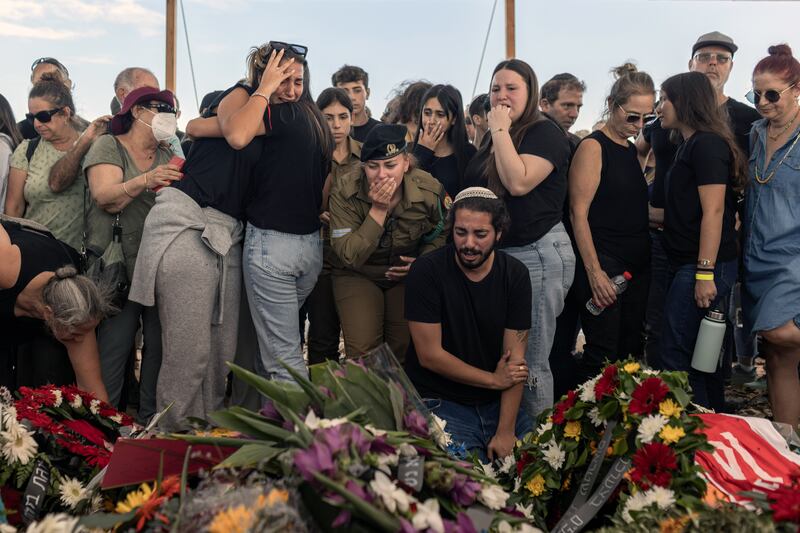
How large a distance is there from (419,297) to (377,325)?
0.70 metres

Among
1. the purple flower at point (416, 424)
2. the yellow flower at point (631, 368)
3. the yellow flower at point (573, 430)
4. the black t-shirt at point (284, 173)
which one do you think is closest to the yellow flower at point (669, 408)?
the yellow flower at point (631, 368)

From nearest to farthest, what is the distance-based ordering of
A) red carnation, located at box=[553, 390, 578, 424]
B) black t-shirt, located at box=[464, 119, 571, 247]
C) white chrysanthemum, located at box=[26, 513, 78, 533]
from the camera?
white chrysanthemum, located at box=[26, 513, 78, 533], red carnation, located at box=[553, 390, 578, 424], black t-shirt, located at box=[464, 119, 571, 247]

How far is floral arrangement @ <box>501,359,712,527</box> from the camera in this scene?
1.78 metres

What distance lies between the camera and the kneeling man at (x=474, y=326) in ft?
11.0

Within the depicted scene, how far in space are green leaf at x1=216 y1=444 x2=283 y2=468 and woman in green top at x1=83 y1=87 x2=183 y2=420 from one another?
2683mm

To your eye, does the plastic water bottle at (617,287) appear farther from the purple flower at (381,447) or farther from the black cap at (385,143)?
the purple flower at (381,447)

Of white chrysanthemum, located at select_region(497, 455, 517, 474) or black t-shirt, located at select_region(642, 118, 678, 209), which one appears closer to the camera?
white chrysanthemum, located at select_region(497, 455, 517, 474)

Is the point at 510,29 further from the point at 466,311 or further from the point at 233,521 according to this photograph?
the point at 233,521

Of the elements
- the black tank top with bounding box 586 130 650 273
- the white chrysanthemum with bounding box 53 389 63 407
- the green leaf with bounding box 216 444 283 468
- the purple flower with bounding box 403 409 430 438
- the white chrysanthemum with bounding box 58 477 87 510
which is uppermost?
the black tank top with bounding box 586 130 650 273

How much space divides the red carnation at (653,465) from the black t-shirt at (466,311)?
1.56m

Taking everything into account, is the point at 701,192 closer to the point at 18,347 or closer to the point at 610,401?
the point at 610,401

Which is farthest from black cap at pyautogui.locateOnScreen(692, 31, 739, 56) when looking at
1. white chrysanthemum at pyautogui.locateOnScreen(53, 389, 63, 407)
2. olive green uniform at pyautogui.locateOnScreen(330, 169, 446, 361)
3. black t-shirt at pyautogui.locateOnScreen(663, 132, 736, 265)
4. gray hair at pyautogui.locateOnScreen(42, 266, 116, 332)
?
white chrysanthemum at pyautogui.locateOnScreen(53, 389, 63, 407)

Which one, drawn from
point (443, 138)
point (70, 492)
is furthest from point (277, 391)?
point (443, 138)

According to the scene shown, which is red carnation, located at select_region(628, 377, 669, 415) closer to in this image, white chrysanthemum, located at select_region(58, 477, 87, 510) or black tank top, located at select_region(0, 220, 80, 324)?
white chrysanthemum, located at select_region(58, 477, 87, 510)
